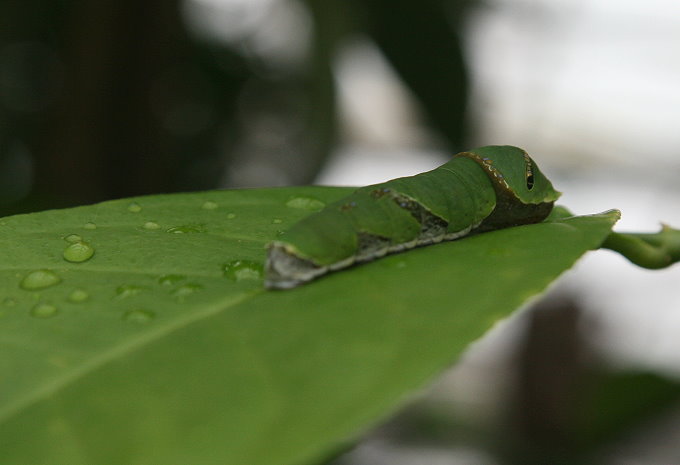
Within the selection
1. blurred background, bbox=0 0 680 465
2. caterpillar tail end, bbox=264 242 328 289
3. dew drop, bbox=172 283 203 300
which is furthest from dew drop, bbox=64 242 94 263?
blurred background, bbox=0 0 680 465

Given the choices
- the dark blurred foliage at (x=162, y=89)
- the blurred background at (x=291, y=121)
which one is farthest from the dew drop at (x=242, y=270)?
the dark blurred foliage at (x=162, y=89)

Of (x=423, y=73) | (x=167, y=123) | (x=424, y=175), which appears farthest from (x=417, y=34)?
(x=424, y=175)

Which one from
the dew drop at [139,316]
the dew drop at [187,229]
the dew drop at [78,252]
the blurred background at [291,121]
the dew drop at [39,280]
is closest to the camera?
the dew drop at [139,316]

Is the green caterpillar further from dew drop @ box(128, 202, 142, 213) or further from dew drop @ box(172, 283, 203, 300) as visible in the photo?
dew drop @ box(128, 202, 142, 213)

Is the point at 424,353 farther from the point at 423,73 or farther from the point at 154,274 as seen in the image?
the point at 423,73

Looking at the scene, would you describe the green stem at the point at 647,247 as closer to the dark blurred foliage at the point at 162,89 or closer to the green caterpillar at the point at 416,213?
the green caterpillar at the point at 416,213

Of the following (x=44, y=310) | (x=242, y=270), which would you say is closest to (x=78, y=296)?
(x=44, y=310)
